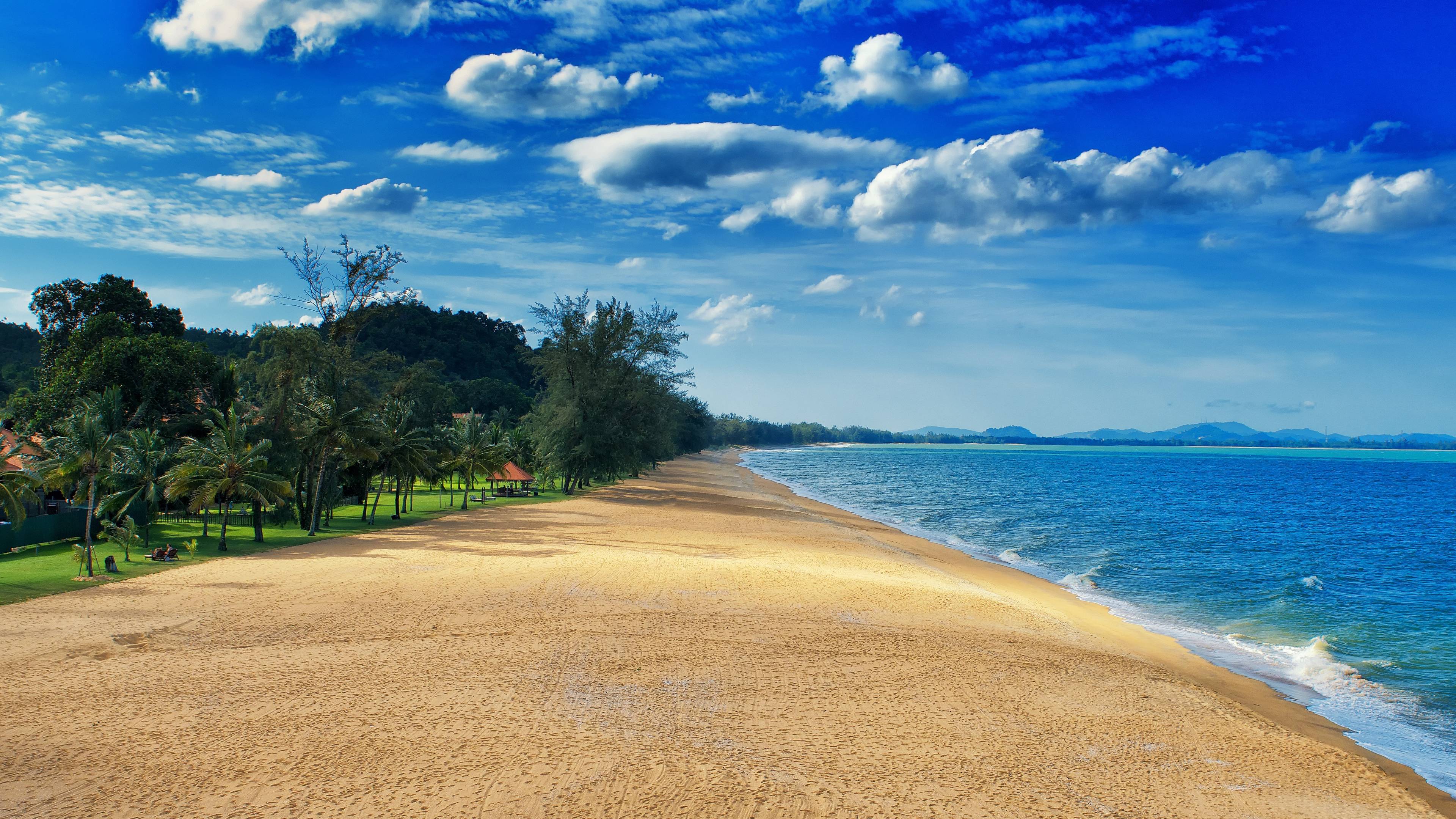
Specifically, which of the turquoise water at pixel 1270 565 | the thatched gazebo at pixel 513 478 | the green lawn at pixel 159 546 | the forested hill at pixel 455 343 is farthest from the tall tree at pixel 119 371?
the forested hill at pixel 455 343

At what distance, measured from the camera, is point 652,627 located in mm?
13852

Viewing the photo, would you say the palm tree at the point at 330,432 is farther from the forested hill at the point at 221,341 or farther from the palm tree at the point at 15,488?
the forested hill at the point at 221,341

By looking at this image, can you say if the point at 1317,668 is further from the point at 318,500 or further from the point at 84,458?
the point at 318,500

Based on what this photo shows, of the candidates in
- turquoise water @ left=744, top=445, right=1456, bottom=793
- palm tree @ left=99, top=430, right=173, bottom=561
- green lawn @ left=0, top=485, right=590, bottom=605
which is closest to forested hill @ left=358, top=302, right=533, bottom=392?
turquoise water @ left=744, top=445, right=1456, bottom=793

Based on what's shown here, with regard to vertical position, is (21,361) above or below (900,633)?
above

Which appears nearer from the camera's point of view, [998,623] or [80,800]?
[80,800]

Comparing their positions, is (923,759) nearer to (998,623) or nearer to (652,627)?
(652,627)

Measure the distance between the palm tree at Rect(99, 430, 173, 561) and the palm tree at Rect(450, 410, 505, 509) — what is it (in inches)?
566

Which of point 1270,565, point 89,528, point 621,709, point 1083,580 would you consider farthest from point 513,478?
point 1270,565

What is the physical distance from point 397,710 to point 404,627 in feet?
13.7

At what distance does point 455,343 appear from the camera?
105 metres

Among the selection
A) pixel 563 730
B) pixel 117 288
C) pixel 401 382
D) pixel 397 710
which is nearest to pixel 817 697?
pixel 563 730

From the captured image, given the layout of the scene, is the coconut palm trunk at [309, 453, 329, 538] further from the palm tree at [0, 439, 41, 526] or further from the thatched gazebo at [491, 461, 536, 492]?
the thatched gazebo at [491, 461, 536, 492]

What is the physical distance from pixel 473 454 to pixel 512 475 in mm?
7157
